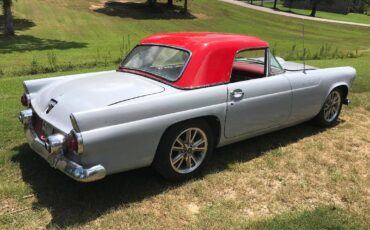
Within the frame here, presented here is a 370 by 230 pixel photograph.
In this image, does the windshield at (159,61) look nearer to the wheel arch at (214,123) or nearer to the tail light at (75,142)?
the wheel arch at (214,123)

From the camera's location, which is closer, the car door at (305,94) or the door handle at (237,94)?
the door handle at (237,94)

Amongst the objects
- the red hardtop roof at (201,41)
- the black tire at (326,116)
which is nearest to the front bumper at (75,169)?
the red hardtop roof at (201,41)

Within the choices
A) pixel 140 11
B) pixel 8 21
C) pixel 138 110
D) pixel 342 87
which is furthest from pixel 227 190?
pixel 140 11

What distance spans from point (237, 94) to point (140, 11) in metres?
36.1

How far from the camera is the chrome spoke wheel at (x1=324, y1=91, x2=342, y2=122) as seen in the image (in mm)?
6137

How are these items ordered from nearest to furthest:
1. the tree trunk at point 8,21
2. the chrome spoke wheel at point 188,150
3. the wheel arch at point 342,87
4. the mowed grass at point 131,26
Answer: the chrome spoke wheel at point 188,150, the wheel arch at point 342,87, the mowed grass at point 131,26, the tree trunk at point 8,21

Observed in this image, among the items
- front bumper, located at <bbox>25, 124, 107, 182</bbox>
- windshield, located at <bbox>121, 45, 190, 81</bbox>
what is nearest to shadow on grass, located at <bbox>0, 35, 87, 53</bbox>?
windshield, located at <bbox>121, 45, 190, 81</bbox>

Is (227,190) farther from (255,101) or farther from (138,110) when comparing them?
(138,110)

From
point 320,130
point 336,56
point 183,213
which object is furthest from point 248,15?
point 183,213

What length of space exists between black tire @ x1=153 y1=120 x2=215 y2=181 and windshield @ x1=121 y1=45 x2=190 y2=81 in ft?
1.88

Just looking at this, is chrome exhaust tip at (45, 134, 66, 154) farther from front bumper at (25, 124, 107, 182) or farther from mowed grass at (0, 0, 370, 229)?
mowed grass at (0, 0, 370, 229)

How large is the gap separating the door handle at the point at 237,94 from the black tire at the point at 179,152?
1.46ft

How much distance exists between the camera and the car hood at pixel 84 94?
3.90 m

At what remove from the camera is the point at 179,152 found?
4309mm
